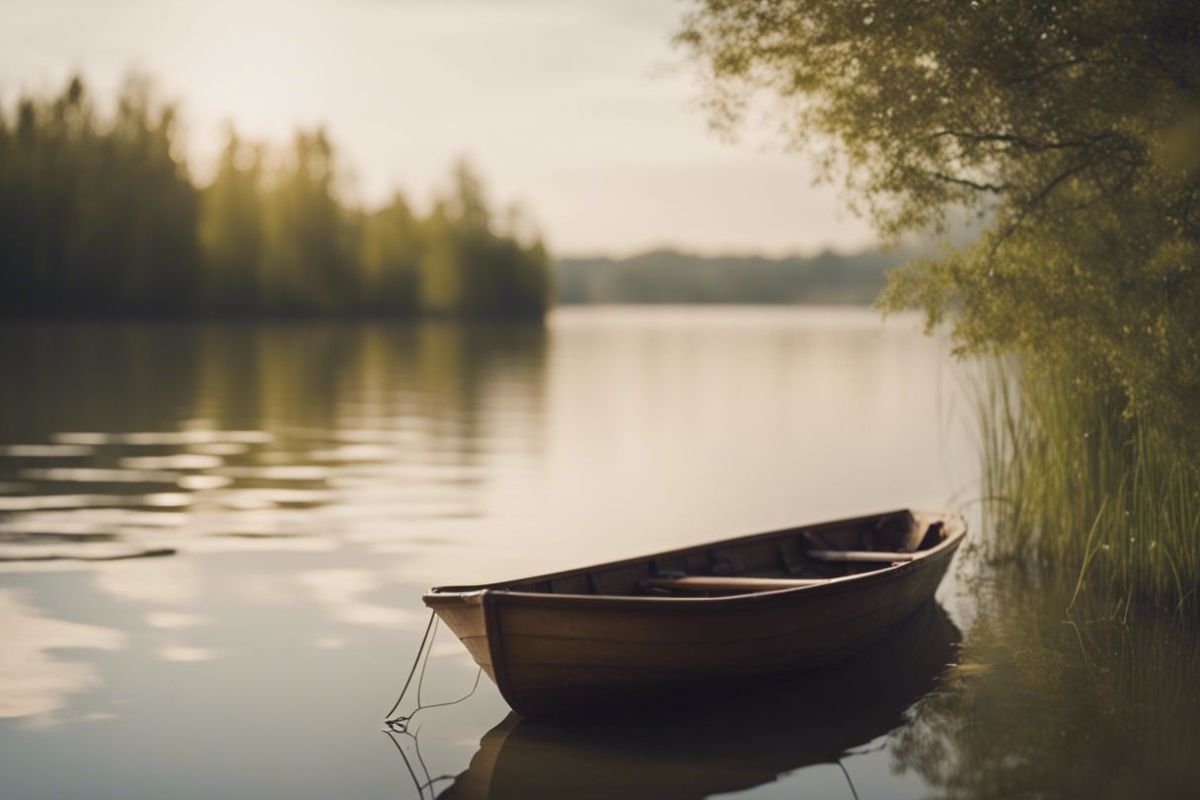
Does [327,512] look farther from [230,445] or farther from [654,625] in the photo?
[654,625]

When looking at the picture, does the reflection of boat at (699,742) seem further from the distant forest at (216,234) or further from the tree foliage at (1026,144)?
the distant forest at (216,234)

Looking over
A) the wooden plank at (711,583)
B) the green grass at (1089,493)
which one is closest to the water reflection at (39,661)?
the wooden plank at (711,583)

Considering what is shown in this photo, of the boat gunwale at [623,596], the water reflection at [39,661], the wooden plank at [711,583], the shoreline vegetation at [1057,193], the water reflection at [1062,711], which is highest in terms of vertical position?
the shoreline vegetation at [1057,193]

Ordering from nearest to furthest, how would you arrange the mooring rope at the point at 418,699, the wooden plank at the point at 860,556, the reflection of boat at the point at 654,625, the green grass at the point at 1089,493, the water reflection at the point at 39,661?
the reflection of boat at the point at 654,625
the mooring rope at the point at 418,699
the water reflection at the point at 39,661
the green grass at the point at 1089,493
the wooden plank at the point at 860,556

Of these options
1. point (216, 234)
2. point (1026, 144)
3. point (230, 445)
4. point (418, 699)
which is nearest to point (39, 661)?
point (418, 699)

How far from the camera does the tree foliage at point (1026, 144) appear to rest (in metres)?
11.7

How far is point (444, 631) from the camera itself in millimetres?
12969

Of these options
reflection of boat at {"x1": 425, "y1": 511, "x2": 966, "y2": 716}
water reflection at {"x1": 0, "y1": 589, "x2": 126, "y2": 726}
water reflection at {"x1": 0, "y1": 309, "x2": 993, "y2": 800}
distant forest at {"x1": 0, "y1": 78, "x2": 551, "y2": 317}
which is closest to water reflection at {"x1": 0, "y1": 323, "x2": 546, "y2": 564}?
water reflection at {"x1": 0, "y1": 309, "x2": 993, "y2": 800}

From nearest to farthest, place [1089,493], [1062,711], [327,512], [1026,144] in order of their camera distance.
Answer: [1062,711] → [1026,144] → [1089,493] → [327,512]

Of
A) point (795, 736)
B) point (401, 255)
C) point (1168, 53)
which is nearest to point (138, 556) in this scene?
point (795, 736)

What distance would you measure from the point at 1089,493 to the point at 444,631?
7011 millimetres

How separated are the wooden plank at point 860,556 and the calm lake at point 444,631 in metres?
0.77

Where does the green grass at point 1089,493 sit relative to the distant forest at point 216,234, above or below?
below

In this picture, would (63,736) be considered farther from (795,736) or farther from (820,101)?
(820,101)
